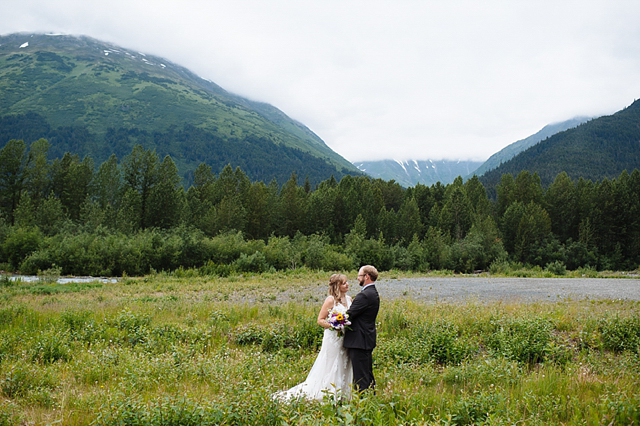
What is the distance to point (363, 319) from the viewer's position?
6055 millimetres

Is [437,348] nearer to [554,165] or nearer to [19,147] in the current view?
[19,147]

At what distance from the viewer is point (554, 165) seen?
156m

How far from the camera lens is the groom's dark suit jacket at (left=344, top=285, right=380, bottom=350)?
19.5 feet

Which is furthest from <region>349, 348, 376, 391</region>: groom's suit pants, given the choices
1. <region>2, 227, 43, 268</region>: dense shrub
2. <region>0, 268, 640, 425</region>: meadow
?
<region>2, 227, 43, 268</region>: dense shrub

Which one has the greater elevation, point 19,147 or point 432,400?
point 19,147

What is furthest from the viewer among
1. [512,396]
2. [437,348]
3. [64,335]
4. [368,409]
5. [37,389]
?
[64,335]

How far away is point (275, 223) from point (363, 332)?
57922 mm

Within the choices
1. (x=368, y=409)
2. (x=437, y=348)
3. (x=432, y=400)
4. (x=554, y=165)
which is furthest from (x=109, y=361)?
(x=554, y=165)

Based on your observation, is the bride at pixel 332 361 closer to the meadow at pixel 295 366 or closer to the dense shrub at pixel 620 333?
the meadow at pixel 295 366

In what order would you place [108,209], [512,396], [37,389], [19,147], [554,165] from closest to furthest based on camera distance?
[512,396]
[37,389]
[108,209]
[19,147]
[554,165]

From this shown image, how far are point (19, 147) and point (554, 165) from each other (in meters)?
174

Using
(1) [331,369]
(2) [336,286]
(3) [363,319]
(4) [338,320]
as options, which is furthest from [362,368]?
(2) [336,286]

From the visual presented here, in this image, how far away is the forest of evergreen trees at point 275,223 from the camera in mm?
36000

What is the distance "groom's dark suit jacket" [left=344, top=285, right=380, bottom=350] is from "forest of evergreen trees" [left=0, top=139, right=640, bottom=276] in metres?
29.2
